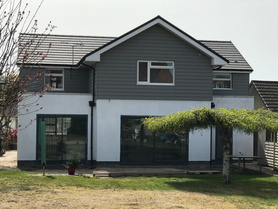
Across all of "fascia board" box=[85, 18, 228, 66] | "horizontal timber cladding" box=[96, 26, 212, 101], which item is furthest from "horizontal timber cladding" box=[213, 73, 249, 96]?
"fascia board" box=[85, 18, 228, 66]

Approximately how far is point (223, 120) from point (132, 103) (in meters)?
7.28

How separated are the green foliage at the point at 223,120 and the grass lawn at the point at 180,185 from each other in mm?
2132

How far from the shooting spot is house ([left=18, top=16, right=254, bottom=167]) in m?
22.0

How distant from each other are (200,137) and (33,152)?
28.1 feet

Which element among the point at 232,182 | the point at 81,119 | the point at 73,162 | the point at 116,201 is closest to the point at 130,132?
the point at 81,119

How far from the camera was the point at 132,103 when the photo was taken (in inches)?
876

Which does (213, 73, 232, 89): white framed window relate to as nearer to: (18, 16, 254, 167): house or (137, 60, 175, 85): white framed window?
(18, 16, 254, 167): house

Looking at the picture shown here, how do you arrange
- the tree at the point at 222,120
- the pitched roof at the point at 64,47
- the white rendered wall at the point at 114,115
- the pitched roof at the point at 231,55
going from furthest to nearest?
the pitched roof at the point at 231,55 < the pitched roof at the point at 64,47 < the white rendered wall at the point at 114,115 < the tree at the point at 222,120

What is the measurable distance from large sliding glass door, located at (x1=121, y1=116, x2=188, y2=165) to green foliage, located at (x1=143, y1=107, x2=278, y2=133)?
228 inches

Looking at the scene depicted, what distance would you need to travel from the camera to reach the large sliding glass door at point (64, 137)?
890 inches

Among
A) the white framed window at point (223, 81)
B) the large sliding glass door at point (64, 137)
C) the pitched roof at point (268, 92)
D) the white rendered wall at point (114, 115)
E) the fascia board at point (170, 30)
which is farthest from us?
the white framed window at point (223, 81)

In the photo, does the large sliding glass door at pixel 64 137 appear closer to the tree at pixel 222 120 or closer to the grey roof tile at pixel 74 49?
the grey roof tile at pixel 74 49

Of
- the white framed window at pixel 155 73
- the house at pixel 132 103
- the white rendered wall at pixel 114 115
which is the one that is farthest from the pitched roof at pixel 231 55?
the white rendered wall at pixel 114 115

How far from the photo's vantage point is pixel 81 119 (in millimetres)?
22922
